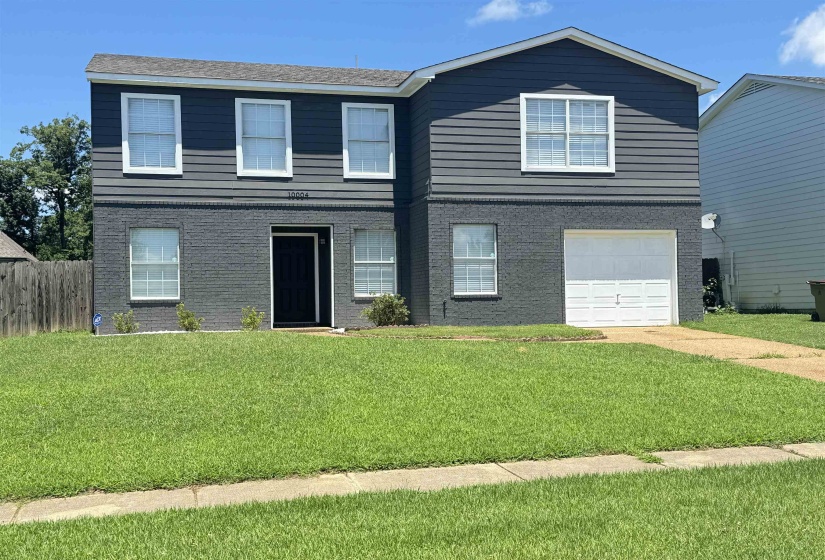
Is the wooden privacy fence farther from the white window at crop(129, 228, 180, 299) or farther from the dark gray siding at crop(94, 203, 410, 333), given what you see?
the white window at crop(129, 228, 180, 299)

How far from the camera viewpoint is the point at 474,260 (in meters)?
18.2

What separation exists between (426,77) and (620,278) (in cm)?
631

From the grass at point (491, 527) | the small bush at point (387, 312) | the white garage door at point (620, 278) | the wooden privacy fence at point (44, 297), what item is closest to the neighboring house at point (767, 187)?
the white garage door at point (620, 278)

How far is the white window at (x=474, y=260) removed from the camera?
18.2m

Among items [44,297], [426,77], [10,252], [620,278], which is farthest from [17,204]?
[620,278]

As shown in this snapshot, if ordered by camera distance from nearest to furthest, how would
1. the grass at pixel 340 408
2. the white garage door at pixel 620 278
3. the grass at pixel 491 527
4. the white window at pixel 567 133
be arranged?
the grass at pixel 491 527 → the grass at pixel 340 408 → the white window at pixel 567 133 → the white garage door at pixel 620 278

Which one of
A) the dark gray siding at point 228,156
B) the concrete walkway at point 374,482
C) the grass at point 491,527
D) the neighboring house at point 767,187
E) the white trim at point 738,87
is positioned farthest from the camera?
the white trim at point 738,87

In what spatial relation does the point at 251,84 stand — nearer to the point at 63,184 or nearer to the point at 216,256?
the point at 216,256

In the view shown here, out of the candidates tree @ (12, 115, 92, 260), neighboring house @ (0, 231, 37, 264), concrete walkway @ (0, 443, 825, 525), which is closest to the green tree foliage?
tree @ (12, 115, 92, 260)

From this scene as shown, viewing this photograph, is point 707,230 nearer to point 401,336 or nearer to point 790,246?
point 790,246

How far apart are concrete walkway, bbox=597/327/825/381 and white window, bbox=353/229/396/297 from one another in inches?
199

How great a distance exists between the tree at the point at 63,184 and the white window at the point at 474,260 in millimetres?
31280

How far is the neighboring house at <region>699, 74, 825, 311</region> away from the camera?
22.4 metres

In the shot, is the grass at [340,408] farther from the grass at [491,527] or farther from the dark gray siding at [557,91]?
the dark gray siding at [557,91]
